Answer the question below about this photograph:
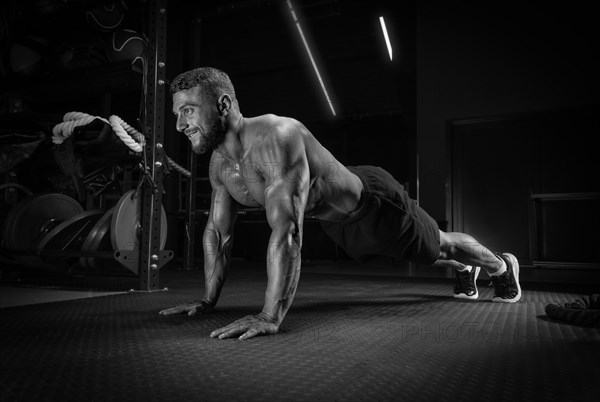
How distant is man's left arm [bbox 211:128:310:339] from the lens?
1447 millimetres

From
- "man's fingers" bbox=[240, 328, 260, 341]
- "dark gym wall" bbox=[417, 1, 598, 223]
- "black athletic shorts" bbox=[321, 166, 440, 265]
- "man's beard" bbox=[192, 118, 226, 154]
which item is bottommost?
"man's fingers" bbox=[240, 328, 260, 341]

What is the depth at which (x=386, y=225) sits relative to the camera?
1.92m

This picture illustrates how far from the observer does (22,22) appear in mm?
3426

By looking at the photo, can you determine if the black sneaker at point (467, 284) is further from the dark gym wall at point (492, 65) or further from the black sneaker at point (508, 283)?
the dark gym wall at point (492, 65)

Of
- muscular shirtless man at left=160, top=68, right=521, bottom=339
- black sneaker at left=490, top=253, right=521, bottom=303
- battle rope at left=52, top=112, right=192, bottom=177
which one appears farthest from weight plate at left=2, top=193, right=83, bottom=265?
black sneaker at left=490, top=253, right=521, bottom=303

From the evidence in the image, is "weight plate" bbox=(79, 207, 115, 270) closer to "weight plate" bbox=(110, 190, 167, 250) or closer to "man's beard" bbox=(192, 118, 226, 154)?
"weight plate" bbox=(110, 190, 167, 250)

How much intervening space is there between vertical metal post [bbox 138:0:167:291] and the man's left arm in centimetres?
146

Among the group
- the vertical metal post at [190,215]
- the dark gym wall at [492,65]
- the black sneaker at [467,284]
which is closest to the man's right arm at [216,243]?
the black sneaker at [467,284]

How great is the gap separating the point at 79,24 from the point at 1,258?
1.86 m

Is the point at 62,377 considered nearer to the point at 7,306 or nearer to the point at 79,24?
the point at 7,306

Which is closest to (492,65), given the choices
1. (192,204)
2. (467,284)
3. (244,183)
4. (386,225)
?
(467,284)

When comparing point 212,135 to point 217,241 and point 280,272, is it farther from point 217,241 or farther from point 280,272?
point 280,272

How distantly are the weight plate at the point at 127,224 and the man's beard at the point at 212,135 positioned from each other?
1331mm

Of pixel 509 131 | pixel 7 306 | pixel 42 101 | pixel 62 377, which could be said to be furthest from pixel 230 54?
pixel 62 377
